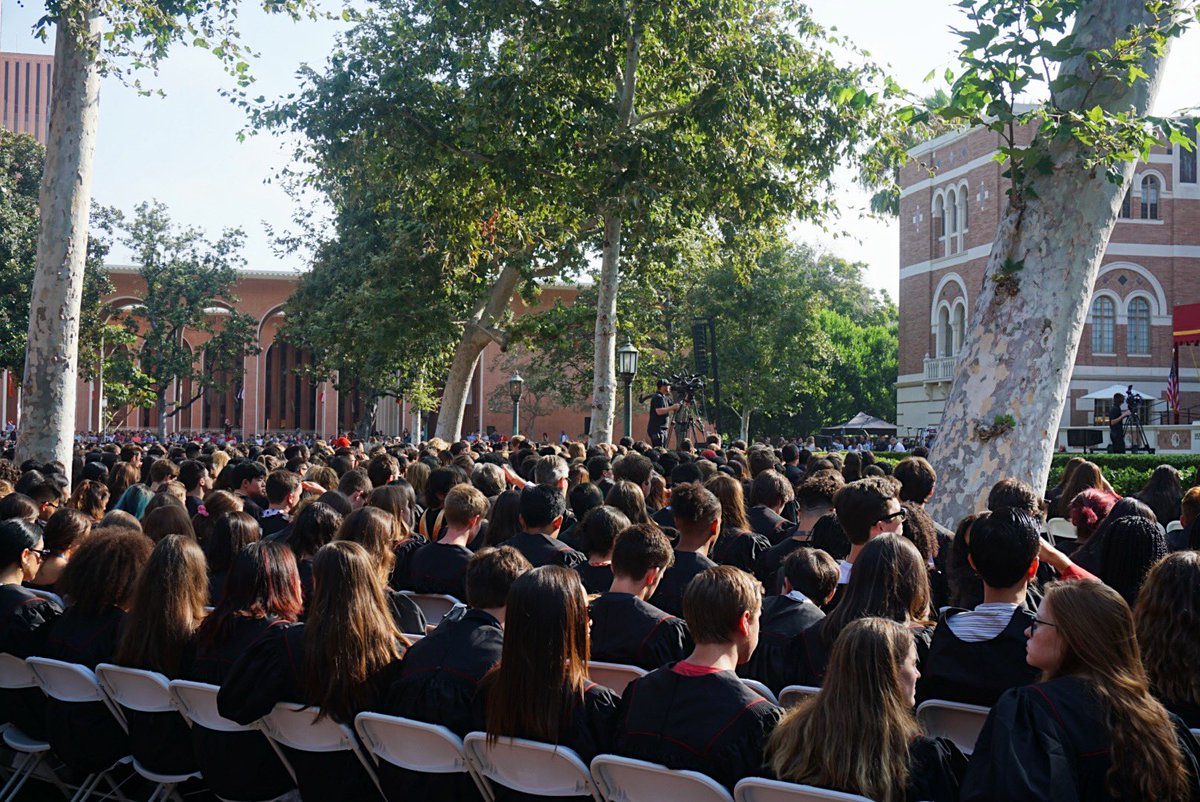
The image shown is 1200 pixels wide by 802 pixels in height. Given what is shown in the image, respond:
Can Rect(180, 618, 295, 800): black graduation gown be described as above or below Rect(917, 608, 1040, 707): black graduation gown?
below

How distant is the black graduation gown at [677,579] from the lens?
19.7ft

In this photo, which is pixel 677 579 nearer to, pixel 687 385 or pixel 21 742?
pixel 21 742

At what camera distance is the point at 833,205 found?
2086 cm

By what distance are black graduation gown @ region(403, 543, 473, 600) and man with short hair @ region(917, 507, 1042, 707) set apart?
3087 mm

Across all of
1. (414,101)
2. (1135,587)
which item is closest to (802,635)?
(1135,587)

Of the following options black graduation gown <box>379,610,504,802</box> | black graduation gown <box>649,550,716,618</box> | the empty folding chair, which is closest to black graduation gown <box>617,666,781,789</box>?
black graduation gown <box>379,610,504,802</box>

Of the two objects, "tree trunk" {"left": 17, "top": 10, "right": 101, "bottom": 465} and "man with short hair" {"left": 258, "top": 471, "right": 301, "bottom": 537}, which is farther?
"tree trunk" {"left": 17, "top": 10, "right": 101, "bottom": 465}

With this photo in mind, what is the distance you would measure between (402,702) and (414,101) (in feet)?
54.5

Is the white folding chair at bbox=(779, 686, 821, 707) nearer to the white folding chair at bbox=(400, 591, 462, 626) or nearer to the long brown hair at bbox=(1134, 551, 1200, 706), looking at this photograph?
the long brown hair at bbox=(1134, 551, 1200, 706)

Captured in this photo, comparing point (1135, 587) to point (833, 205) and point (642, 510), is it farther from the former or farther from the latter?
point (833, 205)

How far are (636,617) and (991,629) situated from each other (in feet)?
4.87

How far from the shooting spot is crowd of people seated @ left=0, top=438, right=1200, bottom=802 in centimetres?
304

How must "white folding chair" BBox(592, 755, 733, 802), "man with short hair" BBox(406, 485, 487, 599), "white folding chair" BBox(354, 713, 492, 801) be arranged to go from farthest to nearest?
"man with short hair" BBox(406, 485, 487, 599) → "white folding chair" BBox(354, 713, 492, 801) → "white folding chair" BBox(592, 755, 733, 802)

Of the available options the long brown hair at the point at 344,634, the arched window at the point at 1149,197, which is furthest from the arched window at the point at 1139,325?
the long brown hair at the point at 344,634
